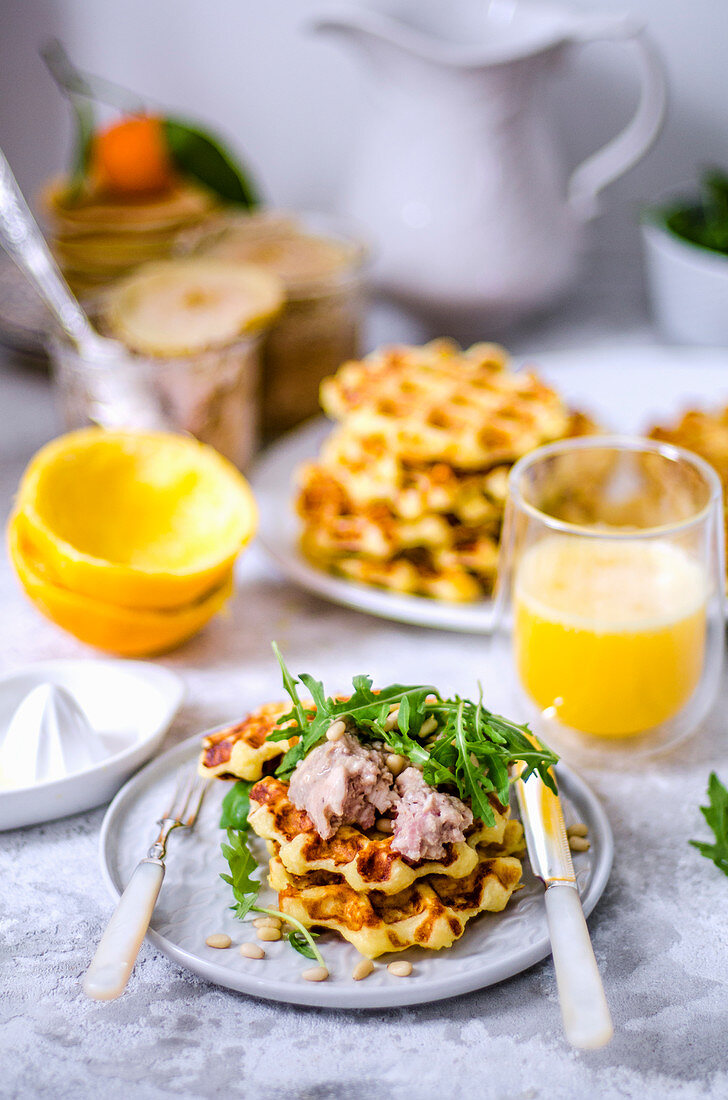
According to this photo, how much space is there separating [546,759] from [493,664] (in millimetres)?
313

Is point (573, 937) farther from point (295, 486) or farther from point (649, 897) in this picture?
point (295, 486)

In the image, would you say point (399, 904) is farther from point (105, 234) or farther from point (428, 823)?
point (105, 234)

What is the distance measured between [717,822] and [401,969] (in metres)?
0.33

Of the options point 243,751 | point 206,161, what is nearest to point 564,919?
point 243,751

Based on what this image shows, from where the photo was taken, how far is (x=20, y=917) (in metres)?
0.87

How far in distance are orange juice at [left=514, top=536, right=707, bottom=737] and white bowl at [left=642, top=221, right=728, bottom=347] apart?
0.89 metres

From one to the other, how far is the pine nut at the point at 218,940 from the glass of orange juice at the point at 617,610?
1.31 feet

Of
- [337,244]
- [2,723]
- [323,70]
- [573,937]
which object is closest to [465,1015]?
[573,937]

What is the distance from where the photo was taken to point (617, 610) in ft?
3.32

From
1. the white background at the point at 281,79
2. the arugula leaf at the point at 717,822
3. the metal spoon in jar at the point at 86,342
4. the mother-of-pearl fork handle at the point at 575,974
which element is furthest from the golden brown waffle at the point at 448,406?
the white background at the point at 281,79

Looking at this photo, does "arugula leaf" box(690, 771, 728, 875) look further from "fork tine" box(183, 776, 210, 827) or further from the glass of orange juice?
"fork tine" box(183, 776, 210, 827)

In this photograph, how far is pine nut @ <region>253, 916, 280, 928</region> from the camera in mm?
822

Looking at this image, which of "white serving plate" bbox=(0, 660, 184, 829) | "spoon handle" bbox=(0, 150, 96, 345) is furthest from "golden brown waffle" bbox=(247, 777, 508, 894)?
"spoon handle" bbox=(0, 150, 96, 345)

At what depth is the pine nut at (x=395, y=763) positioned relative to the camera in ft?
2.74
